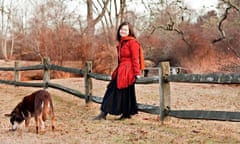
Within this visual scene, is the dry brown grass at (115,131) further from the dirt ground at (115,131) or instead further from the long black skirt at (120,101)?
the long black skirt at (120,101)

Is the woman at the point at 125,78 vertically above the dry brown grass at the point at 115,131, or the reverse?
the woman at the point at 125,78

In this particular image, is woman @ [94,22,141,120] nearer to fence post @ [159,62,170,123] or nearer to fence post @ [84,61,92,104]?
fence post @ [159,62,170,123]

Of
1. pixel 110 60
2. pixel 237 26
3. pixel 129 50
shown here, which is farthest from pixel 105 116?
pixel 237 26

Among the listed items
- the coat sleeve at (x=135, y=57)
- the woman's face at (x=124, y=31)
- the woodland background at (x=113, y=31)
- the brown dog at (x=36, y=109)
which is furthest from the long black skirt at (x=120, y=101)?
the woodland background at (x=113, y=31)

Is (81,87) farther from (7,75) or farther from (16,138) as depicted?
(16,138)

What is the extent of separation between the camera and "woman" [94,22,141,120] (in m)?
7.22

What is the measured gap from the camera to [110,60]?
21969 millimetres

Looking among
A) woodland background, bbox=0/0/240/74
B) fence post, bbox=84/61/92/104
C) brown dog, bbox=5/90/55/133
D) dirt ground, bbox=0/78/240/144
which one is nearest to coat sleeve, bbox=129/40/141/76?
dirt ground, bbox=0/78/240/144

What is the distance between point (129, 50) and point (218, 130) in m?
2.09

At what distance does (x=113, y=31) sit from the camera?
928 inches

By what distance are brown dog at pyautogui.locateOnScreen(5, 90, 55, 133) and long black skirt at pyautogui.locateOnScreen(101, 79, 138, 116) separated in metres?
1.23

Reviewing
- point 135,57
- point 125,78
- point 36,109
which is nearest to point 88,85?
point 125,78

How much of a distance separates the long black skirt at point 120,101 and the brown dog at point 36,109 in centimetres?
123

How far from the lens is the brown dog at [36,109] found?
643cm
